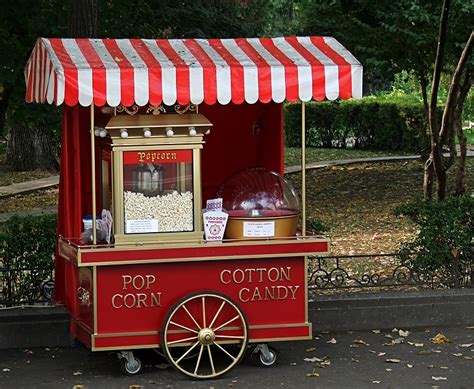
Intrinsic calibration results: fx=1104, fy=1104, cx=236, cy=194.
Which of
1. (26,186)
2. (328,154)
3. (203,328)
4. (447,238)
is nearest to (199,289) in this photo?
(203,328)

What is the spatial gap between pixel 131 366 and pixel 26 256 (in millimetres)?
1713

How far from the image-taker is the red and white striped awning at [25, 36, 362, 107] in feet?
22.2

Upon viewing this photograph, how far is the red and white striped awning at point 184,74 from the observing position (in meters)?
6.77

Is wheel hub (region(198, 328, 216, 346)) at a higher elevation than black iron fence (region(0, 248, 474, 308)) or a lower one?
lower

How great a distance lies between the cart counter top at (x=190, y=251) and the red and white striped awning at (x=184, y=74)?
957mm

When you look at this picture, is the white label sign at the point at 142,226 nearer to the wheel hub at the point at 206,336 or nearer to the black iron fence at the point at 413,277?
the wheel hub at the point at 206,336

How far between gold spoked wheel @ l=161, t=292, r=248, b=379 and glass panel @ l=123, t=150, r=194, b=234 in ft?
1.67

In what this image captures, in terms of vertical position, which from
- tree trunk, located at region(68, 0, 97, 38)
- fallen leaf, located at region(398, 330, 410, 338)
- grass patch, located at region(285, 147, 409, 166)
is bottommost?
fallen leaf, located at region(398, 330, 410, 338)

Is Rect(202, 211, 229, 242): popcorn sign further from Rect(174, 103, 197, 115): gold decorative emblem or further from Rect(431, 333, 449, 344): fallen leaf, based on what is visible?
Rect(431, 333, 449, 344): fallen leaf

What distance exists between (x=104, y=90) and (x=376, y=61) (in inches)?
384

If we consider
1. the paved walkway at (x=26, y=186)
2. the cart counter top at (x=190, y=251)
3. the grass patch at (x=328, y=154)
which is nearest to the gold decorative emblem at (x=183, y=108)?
the cart counter top at (x=190, y=251)

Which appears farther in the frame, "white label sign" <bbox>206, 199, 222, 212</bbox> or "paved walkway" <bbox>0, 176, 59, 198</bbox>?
"paved walkway" <bbox>0, 176, 59, 198</bbox>

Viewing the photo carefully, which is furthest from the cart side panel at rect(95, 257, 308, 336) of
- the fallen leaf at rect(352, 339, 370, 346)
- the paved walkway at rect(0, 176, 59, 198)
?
the paved walkway at rect(0, 176, 59, 198)

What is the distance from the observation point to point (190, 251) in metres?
7.20
